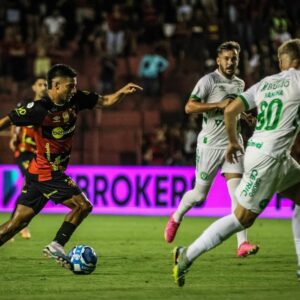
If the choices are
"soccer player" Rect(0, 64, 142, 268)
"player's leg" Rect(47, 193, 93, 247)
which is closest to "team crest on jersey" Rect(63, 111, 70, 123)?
"soccer player" Rect(0, 64, 142, 268)

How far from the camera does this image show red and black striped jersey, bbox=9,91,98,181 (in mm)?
8273

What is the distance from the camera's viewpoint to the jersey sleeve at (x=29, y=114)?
8195 mm

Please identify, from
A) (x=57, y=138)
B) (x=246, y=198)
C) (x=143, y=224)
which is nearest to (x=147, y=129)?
(x=143, y=224)

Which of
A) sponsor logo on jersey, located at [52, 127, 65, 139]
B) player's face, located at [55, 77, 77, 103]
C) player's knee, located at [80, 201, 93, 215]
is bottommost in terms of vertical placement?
player's knee, located at [80, 201, 93, 215]

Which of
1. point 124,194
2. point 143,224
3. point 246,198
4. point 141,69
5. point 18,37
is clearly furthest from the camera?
point 18,37

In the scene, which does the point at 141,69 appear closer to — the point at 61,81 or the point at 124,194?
the point at 124,194

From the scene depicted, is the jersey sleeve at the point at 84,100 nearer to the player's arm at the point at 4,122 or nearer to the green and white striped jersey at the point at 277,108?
the player's arm at the point at 4,122

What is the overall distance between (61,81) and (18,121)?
0.55 meters

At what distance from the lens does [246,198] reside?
23.5 feet

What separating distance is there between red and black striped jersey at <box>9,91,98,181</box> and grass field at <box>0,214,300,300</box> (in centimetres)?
100

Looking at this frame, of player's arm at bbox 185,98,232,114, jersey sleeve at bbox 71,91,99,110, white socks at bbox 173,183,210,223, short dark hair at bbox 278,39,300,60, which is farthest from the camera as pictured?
white socks at bbox 173,183,210,223

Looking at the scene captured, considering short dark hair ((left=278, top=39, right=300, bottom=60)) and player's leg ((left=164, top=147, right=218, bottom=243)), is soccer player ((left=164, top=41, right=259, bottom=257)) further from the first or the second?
short dark hair ((left=278, top=39, right=300, bottom=60))

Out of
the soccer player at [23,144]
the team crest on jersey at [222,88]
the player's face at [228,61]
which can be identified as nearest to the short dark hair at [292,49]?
the player's face at [228,61]

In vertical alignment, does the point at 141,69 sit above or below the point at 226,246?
above
